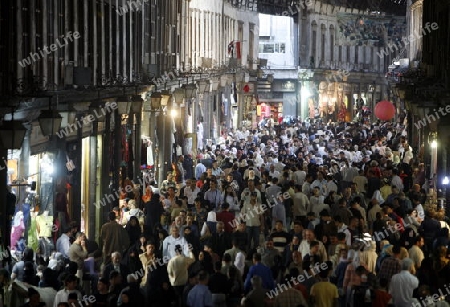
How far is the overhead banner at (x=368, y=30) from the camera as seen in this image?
266 ft

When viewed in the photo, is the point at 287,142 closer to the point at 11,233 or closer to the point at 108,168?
the point at 108,168

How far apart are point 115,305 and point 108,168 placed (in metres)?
12.3

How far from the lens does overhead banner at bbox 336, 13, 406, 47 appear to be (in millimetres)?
81188

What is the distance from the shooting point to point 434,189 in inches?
1257

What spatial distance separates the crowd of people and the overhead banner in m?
51.6

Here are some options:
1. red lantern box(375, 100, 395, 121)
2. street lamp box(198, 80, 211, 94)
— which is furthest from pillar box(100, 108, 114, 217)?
street lamp box(198, 80, 211, 94)

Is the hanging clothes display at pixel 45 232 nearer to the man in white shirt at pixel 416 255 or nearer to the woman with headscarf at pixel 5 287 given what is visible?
the woman with headscarf at pixel 5 287

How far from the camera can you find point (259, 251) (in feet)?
66.1

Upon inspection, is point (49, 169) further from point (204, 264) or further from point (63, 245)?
point (204, 264)

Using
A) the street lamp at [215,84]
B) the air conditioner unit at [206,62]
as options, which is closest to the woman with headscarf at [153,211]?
the air conditioner unit at [206,62]

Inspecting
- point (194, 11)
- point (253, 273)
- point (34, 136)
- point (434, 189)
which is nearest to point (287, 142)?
point (194, 11)

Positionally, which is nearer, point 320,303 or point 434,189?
point 320,303

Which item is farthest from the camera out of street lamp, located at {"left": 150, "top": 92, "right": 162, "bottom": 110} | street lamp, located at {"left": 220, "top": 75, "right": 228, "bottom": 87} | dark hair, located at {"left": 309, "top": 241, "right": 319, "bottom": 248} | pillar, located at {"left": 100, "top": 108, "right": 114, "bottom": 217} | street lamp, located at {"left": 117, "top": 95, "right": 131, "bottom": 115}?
street lamp, located at {"left": 220, "top": 75, "right": 228, "bottom": 87}

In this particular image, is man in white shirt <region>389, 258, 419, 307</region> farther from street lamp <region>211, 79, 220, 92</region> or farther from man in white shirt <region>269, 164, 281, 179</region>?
street lamp <region>211, 79, 220, 92</region>
